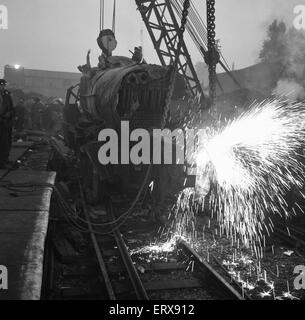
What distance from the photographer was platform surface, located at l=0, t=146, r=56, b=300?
10.0ft

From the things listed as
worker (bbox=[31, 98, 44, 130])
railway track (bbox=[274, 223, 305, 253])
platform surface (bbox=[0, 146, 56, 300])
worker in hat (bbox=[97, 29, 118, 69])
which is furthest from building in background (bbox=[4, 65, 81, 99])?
railway track (bbox=[274, 223, 305, 253])

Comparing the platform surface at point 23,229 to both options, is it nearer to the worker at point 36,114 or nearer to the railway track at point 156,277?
the railway track at point 156,277

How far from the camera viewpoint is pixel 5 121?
7.59 metres

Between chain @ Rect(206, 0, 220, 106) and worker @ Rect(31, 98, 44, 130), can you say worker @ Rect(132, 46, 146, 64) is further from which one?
worker @ Rect(31, 98, 44, 130)

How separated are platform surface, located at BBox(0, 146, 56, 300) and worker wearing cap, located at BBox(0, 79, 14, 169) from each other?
32.3 inches

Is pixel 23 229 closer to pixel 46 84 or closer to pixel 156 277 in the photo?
pixel 156 277

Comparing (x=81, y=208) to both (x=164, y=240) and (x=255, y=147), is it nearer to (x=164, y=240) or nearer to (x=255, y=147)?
(x=164, y=240)

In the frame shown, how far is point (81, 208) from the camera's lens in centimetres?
769

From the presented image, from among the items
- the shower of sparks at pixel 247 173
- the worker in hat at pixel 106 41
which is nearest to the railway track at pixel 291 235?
the shower of sparks at pixel 247 173

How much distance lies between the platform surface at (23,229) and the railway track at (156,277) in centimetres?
115

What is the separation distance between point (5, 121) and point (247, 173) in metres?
5.46

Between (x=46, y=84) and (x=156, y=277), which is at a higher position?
(x=46, y=84)

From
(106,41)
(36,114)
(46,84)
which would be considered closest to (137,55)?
(106,41)

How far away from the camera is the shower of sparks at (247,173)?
23.9ft
